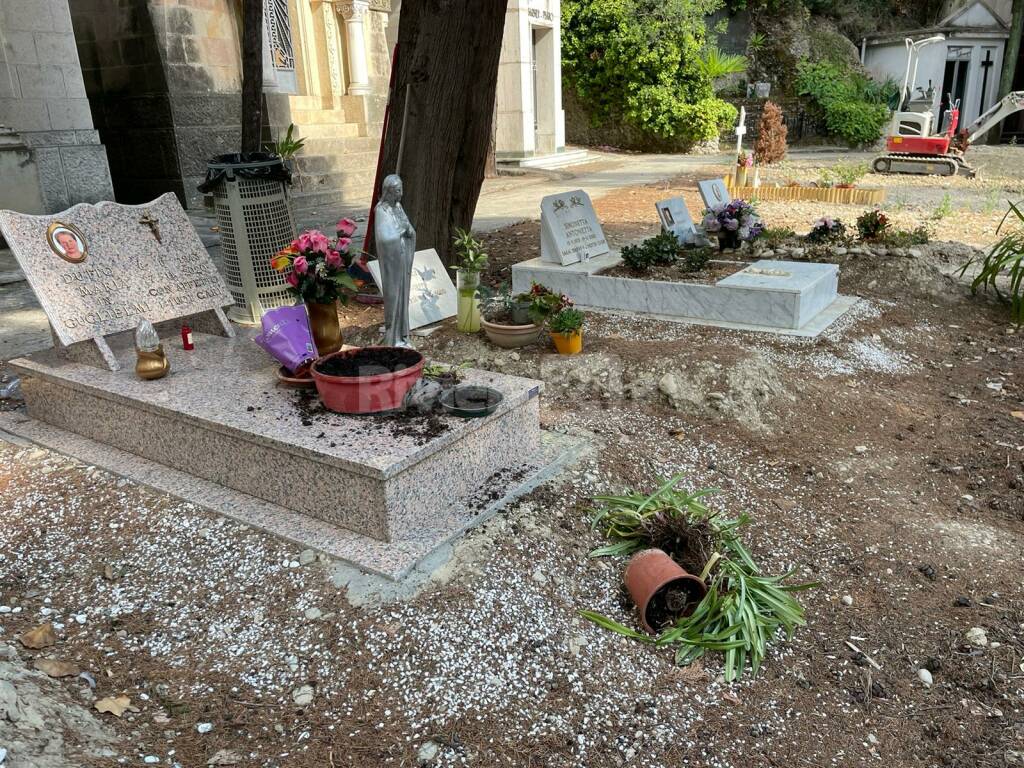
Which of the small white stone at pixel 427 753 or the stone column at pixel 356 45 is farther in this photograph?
the stone column at pixel 356 45

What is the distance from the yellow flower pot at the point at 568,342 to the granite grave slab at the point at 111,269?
6.76 feet

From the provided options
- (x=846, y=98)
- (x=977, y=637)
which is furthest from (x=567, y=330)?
(x=846, y=98)

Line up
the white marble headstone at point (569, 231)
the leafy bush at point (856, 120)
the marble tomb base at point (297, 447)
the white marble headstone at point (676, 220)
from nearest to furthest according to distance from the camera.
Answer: the marble tomb base at point (297, 447)
the white marble headstone at point (569, 231)
the white marble headstone at point (676, 220)
the leafy bush at point (856, 120)

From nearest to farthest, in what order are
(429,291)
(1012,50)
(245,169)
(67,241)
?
(67,241), (245,169), (429,291), (1012,50)

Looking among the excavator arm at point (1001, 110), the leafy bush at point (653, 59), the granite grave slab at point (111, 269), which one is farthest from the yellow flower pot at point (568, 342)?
the leafy bush at point (653, 59)

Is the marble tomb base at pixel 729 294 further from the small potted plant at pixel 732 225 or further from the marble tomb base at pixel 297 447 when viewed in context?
the marble tomb base at pixel 297 447

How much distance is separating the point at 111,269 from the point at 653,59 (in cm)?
2048

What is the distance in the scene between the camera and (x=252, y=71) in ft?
23.5

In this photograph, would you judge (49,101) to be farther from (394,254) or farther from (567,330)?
(567,330)

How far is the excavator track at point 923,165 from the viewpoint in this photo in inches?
596

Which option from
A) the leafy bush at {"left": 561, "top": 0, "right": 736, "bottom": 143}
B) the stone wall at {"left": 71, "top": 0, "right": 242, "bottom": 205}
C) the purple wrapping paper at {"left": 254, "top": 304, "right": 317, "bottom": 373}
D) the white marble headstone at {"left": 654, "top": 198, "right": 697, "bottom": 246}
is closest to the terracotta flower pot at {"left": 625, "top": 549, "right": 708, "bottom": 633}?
the purple wrapping paper at {"left": 254, "top": 304, "right": 317, "bottom": 373}

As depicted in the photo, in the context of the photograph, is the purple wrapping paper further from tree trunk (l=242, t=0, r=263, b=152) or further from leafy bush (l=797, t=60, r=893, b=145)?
leafy bush (l=797, t=60, r=893, b=145)

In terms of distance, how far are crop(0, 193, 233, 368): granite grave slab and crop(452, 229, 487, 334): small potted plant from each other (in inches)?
62.8

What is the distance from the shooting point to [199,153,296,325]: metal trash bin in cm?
588
